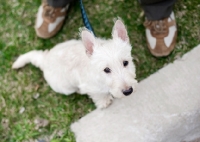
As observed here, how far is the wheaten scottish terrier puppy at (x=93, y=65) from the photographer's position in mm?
2254

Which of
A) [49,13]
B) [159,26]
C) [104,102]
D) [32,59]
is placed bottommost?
[104,102]

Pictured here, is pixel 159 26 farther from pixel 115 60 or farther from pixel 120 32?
pixel 115 60

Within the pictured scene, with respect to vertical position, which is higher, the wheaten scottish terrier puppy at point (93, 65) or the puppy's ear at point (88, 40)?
the puppy's ear at point (88, 40)

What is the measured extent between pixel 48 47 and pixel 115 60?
1.50 m

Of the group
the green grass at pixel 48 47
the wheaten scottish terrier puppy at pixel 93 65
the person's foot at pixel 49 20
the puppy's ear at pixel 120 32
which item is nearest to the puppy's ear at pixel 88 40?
the wheaten scottish terrier puppy at pixel 93 65

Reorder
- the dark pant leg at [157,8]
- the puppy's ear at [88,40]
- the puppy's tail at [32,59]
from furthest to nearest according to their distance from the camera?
the puppy's tail at [32,59]
the dark pant leg at [157,8]
the puppy's ear at [88,40]

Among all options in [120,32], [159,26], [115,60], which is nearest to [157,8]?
[159,26]

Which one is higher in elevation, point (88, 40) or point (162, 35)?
point (88, 40)

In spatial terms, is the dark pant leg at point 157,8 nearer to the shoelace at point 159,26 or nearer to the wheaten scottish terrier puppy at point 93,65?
the shoelace at point 159,26

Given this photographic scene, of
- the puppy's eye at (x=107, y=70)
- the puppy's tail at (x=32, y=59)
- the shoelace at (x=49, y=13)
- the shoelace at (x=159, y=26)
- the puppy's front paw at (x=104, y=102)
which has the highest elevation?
the puppy's eye at (x=107, y=70)

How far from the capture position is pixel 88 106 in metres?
3.27

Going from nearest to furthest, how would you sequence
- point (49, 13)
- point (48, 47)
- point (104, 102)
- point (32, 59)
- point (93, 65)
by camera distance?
1. point (93, 65)
2. point (104, 102)
3. point (32, 59)
4. point (49, 13)
5. point (48, 47)

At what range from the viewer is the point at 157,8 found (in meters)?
3.00

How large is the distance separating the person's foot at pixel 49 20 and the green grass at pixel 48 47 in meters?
0.10
